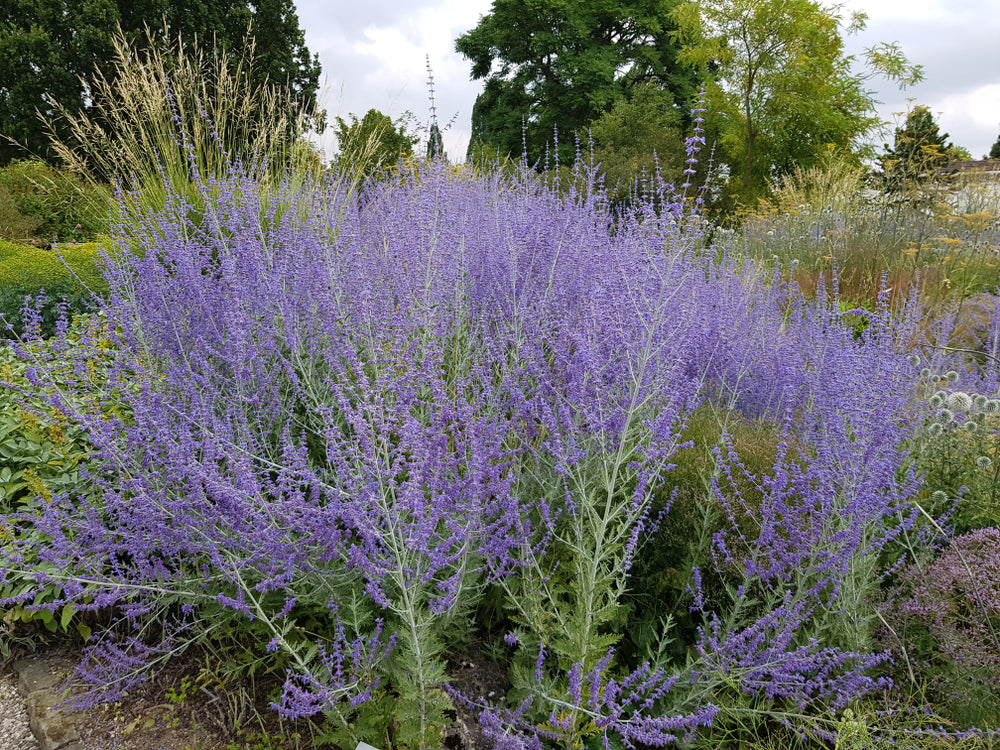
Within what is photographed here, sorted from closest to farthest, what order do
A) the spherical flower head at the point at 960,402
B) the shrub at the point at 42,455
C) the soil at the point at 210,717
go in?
the soil at the point at 210,717, the shrub at the point at 42,455, the spherical flower head at the point at 960,402

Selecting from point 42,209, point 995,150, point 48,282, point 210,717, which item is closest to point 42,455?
point 210,717

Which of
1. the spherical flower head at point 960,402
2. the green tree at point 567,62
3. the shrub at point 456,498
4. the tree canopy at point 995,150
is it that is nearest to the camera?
the shrub at point 456,498

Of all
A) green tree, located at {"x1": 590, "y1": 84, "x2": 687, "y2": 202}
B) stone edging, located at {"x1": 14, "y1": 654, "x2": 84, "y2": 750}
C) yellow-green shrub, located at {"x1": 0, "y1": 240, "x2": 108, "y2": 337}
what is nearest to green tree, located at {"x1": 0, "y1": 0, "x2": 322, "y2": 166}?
green tree, located at {"x1": 590, "y1": 84, "x2": 687, "y2": 202}

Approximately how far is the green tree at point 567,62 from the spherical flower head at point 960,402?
20.1 meters

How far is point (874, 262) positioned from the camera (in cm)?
747

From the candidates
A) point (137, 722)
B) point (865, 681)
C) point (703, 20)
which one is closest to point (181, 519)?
point (137, 722)

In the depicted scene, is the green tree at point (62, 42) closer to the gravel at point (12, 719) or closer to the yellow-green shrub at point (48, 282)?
the yellow-green shrub at point (48, 282)

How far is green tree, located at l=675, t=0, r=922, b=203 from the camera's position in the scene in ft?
61.9

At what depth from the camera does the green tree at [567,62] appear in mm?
22562

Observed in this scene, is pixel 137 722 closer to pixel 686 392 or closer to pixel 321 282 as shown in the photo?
pixel 321 282

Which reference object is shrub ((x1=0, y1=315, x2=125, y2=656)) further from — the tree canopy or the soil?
the tree canopy

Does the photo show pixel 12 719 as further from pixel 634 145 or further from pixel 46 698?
pixel 634 145

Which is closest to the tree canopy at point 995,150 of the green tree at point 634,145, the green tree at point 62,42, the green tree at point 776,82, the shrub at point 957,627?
the green tree at point 776,82

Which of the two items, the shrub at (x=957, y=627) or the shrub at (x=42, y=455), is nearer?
the shrub at (x=957, y=627)
